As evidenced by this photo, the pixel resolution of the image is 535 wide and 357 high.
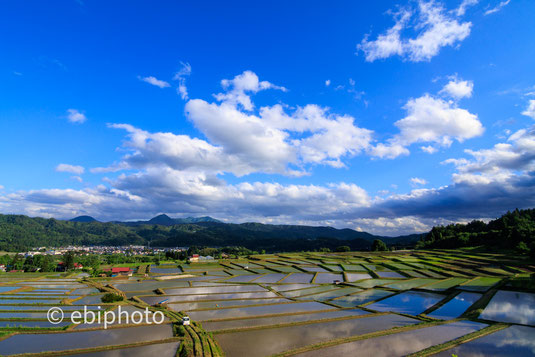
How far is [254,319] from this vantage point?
24062 millimetres

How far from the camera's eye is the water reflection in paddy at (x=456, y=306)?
24922 millimetres

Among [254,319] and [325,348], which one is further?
[254,319]

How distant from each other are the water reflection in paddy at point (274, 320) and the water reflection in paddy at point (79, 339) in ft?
12.6

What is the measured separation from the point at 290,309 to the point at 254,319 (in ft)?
17.3

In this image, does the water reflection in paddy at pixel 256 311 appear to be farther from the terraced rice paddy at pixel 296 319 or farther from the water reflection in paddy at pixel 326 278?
the water reflection in paddy at pixel 326 278

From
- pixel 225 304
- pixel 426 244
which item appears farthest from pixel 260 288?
pixel 426 244

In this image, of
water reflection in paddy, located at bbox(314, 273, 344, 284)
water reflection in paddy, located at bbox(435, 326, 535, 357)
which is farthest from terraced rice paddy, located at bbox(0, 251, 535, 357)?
water reflection in paddy, located at bbox(314, 273, 344, 284)

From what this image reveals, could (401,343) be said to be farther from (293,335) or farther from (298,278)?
(298,278)

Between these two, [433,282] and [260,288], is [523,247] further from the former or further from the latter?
[260,288]

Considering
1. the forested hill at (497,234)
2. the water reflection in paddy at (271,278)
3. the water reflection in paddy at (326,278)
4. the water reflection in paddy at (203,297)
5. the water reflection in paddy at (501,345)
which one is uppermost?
the forested hill at (497,234)

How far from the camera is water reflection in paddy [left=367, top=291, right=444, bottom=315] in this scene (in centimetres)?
2708

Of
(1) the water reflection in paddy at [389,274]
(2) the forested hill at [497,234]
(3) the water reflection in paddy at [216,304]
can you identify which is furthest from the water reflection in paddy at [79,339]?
(2) the forested hill at [497,234]

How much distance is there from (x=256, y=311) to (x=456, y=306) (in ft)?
71.4

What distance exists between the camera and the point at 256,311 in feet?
88.4
